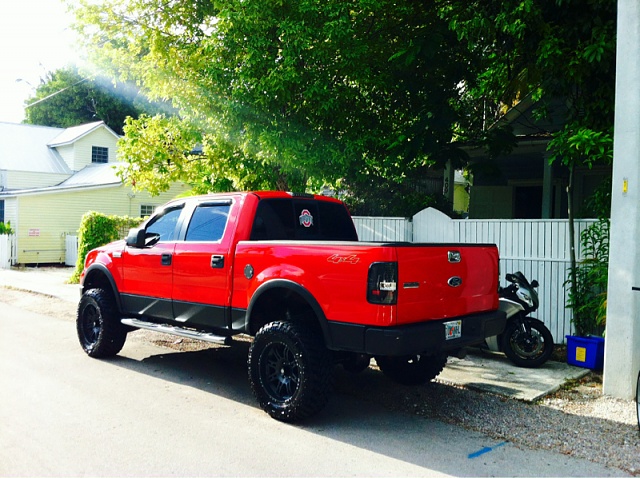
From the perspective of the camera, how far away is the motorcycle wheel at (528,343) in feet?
24.1

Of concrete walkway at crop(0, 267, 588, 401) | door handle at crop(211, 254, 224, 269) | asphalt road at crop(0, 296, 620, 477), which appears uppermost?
door handle at crop(211, 254, 224, 269)

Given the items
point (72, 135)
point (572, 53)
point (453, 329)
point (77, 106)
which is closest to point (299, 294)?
point (453, 329)

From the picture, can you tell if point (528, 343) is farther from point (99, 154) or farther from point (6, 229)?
point (99, 154)

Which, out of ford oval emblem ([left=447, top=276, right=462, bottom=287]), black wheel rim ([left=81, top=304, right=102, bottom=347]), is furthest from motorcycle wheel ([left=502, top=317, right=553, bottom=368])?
black wheel rim ([left=81, top=304, right=102, bottom=347])

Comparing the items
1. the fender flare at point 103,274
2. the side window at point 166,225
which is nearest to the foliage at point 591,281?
the side window at point 166,225

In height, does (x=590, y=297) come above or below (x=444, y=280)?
below

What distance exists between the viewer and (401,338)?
185 inches

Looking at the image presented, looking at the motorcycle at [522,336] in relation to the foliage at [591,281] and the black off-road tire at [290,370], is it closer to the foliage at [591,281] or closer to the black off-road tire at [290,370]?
the foliage at [591,281]

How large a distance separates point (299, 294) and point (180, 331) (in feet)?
6.07

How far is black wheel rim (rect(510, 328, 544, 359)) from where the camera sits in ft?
24.2

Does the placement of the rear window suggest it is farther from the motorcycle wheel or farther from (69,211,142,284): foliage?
(69,211,142,284): foliage

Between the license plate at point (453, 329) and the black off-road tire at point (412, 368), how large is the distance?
1.10 m

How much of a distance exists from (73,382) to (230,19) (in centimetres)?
621

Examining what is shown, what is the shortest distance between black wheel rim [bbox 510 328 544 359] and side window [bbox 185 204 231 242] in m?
3.90
